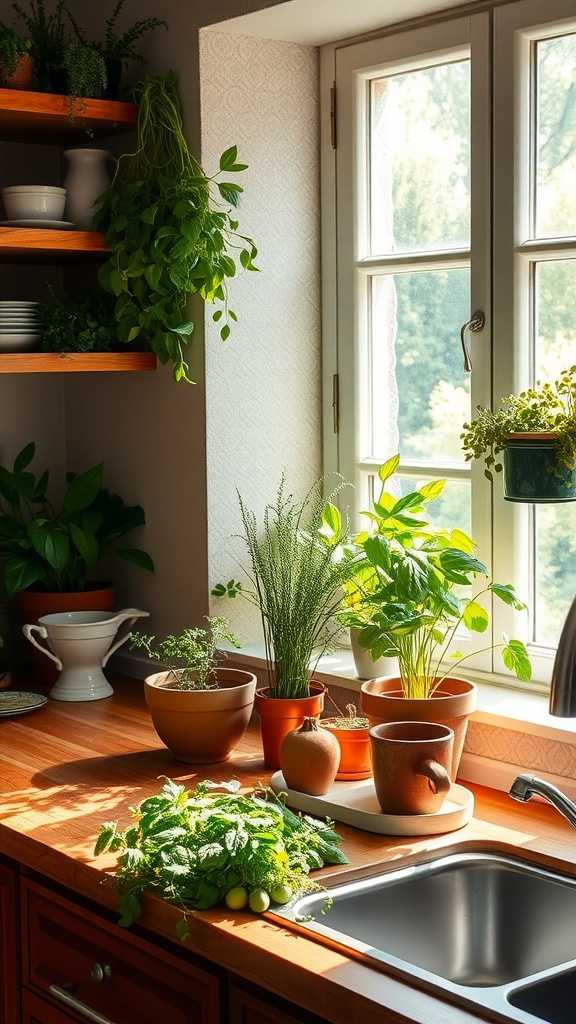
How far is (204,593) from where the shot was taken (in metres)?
2.87

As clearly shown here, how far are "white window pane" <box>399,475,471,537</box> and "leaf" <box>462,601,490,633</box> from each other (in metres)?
0.29

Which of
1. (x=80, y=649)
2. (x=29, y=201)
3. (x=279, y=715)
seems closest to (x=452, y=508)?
(x=279, y=715)

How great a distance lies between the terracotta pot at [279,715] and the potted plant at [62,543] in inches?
29.3

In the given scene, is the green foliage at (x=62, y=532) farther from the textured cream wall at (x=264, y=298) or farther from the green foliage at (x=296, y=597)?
the green foliage at (x=296, y=597)

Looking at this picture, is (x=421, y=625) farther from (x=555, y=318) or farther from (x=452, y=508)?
(x=555, y=318)

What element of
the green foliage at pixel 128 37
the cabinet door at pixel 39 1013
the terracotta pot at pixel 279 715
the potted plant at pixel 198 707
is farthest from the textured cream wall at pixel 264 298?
the cabinet door at pixel 39 1013

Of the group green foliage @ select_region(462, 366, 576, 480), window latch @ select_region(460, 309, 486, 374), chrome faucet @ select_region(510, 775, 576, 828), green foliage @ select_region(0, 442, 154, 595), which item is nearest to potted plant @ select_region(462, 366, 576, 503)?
green foliage @ select_region(462, 366, 576, 480)

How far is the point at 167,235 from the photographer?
2660 mm

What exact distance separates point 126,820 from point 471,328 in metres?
1.12

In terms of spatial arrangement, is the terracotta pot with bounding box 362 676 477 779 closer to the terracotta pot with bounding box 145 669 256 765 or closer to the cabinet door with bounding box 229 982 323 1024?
the terracotta pot with bounding box 145 669 256 765

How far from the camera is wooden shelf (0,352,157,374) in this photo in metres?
2.73

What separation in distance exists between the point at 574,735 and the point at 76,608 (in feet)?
4.09

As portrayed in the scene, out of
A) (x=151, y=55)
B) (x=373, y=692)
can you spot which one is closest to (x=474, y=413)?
(x=373, y=692)

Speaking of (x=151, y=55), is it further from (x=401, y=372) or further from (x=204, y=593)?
(x=204, y=593)
